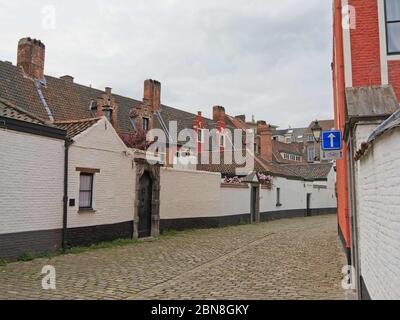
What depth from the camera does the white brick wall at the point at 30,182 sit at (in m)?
9.80

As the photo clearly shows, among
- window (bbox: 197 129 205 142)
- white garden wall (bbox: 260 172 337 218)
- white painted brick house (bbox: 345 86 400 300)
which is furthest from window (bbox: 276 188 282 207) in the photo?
white painted brick house (bbox: 345 86 400 300)

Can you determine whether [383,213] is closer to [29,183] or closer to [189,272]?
[189,272]

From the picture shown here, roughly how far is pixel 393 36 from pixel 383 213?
21.6 feet

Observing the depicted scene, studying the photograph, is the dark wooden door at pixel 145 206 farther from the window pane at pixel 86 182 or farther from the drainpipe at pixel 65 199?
the drainpipe at pixel 65 199

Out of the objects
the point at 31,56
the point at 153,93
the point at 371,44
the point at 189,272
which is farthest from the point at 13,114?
the point at 153,93

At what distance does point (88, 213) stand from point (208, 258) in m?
4.11

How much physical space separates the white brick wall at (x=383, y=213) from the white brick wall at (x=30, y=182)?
8.35m

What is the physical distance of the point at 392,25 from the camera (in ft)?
29.2

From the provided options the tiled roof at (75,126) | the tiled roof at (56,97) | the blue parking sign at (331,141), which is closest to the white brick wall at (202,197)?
the tiled roof at (75,126)

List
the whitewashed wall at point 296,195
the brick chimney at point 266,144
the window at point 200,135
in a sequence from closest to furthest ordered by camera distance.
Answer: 1. the whitewashed wall at point 296,195
2. the window at point 200,135
3. the brick chimney at point 266,144

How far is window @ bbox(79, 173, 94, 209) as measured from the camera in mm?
12422

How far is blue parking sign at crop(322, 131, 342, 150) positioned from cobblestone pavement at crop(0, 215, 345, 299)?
2844 millimetres

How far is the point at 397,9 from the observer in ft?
29.3
